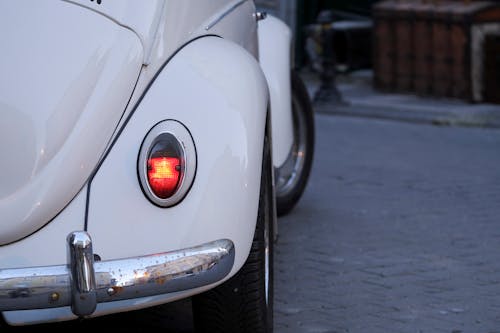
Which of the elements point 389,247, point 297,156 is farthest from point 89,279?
point 297,156

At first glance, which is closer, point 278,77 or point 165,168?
point 165,168

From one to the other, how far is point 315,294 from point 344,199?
2.09 meters

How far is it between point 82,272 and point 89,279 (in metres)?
0.03

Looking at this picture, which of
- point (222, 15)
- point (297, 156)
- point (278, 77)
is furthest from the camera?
point (297, 156)

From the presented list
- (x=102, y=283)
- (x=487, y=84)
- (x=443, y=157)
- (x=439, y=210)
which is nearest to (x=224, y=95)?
→ (x=102, y=283)

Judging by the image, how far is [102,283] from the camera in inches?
144

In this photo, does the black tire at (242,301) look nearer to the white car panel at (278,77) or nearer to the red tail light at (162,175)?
the red tail light at (162,175)

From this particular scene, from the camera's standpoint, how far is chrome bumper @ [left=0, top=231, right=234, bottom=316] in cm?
362

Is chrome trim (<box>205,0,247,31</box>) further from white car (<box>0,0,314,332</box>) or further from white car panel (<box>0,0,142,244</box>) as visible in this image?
white car panel (<box>0,0,142,244</box>)

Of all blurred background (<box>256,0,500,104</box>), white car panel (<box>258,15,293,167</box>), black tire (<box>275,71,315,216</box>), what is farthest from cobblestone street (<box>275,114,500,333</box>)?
blurred background (<box>256,0,500,104</box>)

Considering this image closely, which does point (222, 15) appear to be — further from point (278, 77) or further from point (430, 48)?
point (430, 48)

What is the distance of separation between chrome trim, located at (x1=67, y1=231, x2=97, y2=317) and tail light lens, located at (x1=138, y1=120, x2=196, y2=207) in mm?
290

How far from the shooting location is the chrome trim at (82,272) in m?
3.62

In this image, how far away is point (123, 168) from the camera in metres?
3.87
